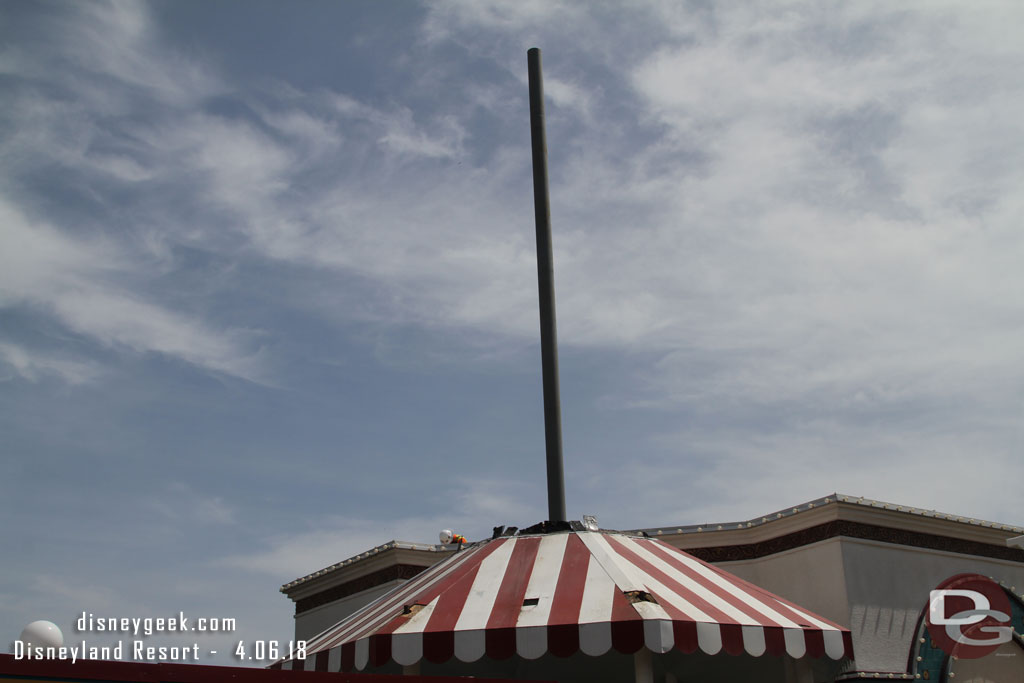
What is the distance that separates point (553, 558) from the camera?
9.34 metres

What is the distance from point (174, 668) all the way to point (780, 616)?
597cm

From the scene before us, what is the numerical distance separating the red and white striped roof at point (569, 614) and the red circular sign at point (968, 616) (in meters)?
5.72

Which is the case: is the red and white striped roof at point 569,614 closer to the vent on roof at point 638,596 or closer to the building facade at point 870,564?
the vent on roof at point 638,596

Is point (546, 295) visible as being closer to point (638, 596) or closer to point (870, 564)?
point (638, 596)

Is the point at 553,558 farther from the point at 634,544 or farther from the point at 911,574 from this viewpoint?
the point at 911,574

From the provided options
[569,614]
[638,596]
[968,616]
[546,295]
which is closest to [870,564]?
[968,616]

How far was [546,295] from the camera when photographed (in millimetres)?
11703

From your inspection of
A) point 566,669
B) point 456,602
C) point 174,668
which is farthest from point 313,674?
point 566,669

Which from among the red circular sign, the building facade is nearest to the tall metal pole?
the building facade

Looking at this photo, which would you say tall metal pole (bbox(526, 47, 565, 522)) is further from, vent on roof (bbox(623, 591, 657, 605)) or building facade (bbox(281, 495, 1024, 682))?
building facade (bbox(281, 495, 1024, 682))

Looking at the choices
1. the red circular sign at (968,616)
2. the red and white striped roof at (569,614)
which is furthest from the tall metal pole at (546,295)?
the red circular sign at (968,616)

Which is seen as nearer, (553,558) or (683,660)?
(553,558)

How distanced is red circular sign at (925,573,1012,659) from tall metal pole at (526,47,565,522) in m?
6.82

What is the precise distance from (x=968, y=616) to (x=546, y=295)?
8.52m
